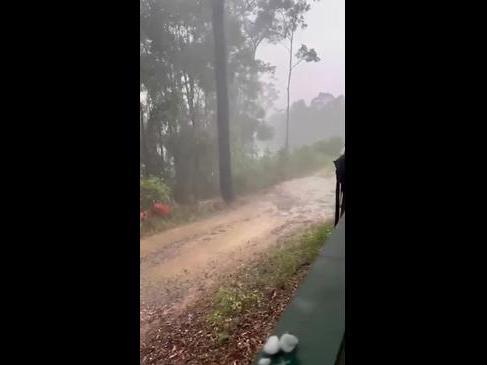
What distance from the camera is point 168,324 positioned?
215cm

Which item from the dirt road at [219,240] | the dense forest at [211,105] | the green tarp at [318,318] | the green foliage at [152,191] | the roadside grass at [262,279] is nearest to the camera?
the green tarp at [318,318]

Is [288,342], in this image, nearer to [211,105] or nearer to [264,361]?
[264,361]

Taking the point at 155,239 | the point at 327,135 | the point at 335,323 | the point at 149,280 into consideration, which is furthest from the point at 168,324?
the point at 327,135

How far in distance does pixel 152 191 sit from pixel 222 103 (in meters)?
1.29

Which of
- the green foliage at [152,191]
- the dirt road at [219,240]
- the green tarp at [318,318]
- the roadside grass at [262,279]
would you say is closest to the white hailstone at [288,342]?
the green tarp at [318,318]

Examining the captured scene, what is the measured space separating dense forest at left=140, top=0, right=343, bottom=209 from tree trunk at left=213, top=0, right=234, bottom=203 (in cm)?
4

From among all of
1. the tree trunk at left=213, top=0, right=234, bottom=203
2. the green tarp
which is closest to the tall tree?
the tree trunk at left=213, top=0, right=234, bottom=203

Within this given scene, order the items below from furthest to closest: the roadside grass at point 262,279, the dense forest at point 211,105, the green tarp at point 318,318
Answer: the dense forest at point 211,105
the roadside grass at point 262,279
the green tarp at point 318,318

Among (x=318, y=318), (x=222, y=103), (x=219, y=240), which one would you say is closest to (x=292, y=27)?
(x=222, y=103)

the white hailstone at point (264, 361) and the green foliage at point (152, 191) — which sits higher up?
the green foliage at point (152, 191)

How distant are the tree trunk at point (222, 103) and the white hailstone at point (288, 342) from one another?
223 centimetres

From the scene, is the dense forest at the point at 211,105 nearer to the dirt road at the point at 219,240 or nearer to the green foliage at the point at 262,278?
the dirt road at the point at 219,240

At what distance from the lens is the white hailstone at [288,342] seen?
126 centimetres

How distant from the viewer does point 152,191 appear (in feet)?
10.2
